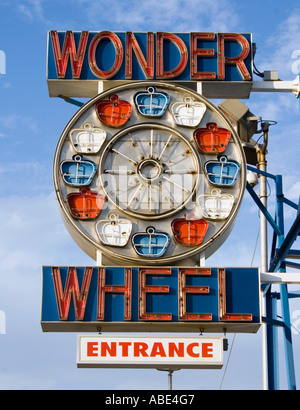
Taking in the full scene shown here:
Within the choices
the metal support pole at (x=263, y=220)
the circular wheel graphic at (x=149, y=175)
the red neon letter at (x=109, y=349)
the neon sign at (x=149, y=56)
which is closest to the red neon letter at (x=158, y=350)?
the red neon letter at (x=109, y=349)

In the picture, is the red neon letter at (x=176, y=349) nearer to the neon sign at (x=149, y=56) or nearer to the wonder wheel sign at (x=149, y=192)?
the wonder wheel sign at (x=149, y=192)

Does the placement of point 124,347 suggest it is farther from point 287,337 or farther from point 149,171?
point 287,337

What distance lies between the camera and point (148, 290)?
20078 millimetres

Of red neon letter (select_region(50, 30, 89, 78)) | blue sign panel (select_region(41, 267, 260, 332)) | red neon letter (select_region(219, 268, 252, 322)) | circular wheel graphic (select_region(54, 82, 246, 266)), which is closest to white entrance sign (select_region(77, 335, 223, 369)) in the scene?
blue sign panel (select_region(41, 267, 260, 332))

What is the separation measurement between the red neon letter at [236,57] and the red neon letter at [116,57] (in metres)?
2.32

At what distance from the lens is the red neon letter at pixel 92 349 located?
760 inches

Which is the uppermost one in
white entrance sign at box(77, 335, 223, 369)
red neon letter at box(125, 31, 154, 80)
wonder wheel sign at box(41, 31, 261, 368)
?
red neon letter at box(125, 31, 154, 80)

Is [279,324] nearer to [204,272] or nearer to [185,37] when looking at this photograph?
[204,272]

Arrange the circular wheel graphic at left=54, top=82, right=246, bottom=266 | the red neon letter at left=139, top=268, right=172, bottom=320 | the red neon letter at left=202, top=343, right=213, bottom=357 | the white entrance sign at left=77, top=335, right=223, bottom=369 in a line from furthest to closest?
the circular wheel graphic at left=54, top=82, right=246, bottom=266 → the red neon letter at left=139, top=268, right=172, bottom=320 → the red neon letter at left=202, top=343, right=213, bottom=357 → the white entrance sign at left=77, top=335, right=223, bottom=369

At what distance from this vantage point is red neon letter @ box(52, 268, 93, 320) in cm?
1984

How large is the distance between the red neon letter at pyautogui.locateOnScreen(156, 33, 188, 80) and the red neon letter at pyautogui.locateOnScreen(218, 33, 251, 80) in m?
0.82

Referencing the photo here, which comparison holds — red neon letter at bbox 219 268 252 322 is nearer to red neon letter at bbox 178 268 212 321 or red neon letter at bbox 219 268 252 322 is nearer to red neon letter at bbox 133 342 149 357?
red neon letter at bbox 178 268 212 321

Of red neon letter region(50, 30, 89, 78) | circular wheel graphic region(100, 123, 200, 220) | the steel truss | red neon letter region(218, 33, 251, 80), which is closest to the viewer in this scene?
circular wheel graphic region(100, 123, 200, 220)

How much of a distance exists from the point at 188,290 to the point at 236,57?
5959 millimetres
